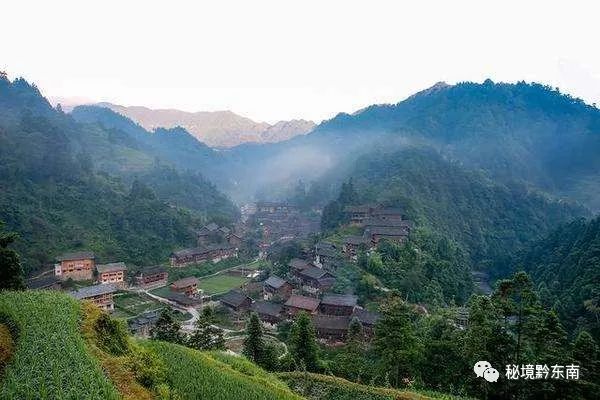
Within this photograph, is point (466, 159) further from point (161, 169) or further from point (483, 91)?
point (161, 169)

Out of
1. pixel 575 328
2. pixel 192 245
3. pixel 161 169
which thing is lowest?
pixel 575 328

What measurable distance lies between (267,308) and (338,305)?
8954mm

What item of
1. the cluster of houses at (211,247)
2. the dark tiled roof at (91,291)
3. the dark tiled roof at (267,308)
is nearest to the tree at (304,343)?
the dark tiled roof at (267,308)

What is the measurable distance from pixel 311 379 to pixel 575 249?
199ft

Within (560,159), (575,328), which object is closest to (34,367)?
(575,328)

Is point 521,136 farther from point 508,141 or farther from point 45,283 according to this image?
point 45,283

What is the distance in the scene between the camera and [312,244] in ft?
238

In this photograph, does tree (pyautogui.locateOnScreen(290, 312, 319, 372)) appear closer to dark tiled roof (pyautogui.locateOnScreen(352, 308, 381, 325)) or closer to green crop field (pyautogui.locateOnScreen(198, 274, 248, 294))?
dark tiled roof (pyautogui.locateOnScreen(352, 308, 381, 325))

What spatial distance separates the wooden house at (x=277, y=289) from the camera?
58.5 metres

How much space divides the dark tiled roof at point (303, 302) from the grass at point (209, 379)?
27311 millimetres

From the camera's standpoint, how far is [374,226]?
7219 cm

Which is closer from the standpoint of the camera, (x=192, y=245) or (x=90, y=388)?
(x=90, y=388)

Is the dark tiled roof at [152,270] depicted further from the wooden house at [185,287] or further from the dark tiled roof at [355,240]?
the dark tiled roof at [355,240]

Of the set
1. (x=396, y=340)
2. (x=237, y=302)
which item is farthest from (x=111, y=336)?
(x=237, y=302)
